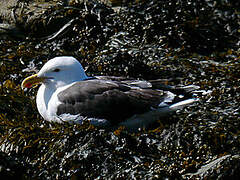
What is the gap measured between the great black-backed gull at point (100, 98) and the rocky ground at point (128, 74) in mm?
130

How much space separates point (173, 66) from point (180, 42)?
620mm

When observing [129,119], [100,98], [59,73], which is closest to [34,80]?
[59,73]

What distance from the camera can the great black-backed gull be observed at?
14.8 ft

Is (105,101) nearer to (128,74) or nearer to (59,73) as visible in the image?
(59,73)

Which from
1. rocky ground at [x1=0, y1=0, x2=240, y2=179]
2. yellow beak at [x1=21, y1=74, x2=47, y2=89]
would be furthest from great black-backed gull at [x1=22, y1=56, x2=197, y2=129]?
rocky ground at [x1=0, y1=0, x2=240, y2=179]

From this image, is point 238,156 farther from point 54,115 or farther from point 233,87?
point 54,115

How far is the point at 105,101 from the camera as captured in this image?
177 inches

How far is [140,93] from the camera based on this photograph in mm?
4648

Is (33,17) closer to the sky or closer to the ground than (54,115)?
closer to the sky

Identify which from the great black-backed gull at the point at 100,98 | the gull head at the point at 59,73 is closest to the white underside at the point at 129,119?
the great black-backed gull at the point at 100,98

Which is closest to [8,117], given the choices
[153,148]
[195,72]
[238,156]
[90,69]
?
[90,69]

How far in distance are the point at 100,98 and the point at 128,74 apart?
1073 millimetres

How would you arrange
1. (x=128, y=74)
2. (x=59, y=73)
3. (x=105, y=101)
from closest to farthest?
(x=105, y=101) < (x=59, y=73) < (x=128, y=74)

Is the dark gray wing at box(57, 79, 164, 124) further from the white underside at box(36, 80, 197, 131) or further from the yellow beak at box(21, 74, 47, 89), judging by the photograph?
the yellow beak at box(21, 74, 47, 89)
